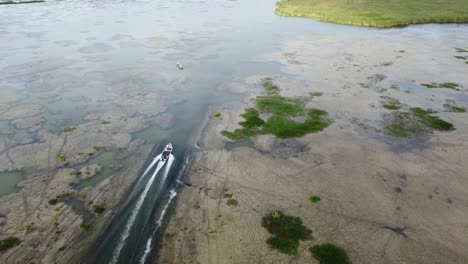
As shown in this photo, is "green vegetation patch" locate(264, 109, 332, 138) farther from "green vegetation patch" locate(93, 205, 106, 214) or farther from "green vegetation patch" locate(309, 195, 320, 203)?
"green vegetation patch" locate(93, 205, 106, 214)

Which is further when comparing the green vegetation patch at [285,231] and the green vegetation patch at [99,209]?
the green vegetation patch at [99,209]

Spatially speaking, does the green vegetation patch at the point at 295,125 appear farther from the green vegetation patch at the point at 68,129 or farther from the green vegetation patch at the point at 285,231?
the green vegetation patch at the point at 68,129

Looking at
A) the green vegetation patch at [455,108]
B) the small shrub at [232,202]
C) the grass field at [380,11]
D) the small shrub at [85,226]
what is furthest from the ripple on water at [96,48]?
the green vegetation patch at [455,108]

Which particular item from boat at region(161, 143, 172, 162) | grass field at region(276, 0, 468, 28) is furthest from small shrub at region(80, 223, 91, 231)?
grass field at region(276, 0, 468, 28)

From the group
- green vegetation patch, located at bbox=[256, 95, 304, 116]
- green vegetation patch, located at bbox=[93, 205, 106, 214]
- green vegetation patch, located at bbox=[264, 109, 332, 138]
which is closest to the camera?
green vegetation patch, located at bbox=[93, 205, 106, 214]

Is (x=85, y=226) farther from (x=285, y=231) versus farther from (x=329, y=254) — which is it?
(x=329, y=254)

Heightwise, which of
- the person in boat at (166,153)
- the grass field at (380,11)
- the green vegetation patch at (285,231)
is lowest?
the green vegetation patch at (285,231)

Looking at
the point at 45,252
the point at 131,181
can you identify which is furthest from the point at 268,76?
the point at 45,252

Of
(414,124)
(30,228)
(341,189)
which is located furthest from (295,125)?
(30,228)
